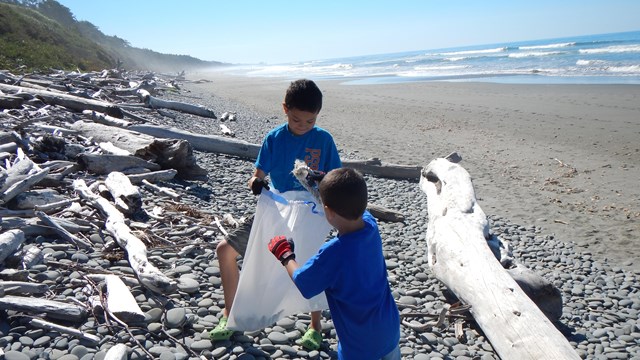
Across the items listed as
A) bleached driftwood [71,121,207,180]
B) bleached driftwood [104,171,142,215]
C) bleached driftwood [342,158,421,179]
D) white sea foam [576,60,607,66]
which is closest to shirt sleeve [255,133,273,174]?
bleached driftwood [104,171,142,215]

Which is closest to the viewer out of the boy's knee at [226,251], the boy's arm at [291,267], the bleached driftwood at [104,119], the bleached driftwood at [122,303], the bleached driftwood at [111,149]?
the boy's arm at [291,267]

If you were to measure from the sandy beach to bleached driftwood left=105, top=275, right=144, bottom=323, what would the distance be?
601cm

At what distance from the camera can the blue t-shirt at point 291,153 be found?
361 cm

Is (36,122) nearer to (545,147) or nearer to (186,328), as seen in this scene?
(186,328)

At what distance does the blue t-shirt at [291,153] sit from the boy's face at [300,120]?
57 millimetres

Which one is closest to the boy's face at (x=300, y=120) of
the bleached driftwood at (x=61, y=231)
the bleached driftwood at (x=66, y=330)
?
the bleached driftwood at (x=66, y=330)

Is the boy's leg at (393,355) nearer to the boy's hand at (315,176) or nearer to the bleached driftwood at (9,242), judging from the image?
the boy's hand at (315,176)

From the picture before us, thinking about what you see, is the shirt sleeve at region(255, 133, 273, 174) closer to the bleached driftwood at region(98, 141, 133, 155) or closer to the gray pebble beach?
the gray pebble beach

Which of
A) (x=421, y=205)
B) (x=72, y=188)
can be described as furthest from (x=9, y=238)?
(x=421, y=205)

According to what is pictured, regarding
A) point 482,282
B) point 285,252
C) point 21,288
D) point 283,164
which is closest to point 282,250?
point 285,252

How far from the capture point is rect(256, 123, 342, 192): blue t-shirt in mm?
3605

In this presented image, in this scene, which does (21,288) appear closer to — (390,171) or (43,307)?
(43,307)

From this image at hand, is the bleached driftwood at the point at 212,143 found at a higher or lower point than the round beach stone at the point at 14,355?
higher

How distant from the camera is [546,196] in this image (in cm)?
909
